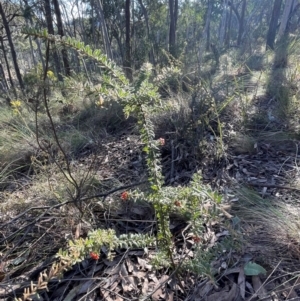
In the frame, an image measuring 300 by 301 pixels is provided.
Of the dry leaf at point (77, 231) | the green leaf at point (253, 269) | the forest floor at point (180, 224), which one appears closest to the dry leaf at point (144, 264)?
the forest floor at point (180, 224)

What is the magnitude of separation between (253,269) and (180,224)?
1.53 ft

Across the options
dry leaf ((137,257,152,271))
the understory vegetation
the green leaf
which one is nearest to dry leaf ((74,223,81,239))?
the understory vegetation

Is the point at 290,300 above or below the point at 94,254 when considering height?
Answer: below

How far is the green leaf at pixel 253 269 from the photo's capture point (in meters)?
1.08

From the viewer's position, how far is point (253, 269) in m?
1.10

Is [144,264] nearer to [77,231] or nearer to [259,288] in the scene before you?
[77,231]

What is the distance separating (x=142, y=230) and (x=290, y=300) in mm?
791

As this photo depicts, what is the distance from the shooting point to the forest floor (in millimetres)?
1105

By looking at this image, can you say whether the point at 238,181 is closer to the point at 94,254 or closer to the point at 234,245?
the point at 234,245

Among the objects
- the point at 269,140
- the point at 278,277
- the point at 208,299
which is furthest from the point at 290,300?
the point at 269,140

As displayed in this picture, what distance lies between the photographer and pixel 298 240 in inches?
45.3

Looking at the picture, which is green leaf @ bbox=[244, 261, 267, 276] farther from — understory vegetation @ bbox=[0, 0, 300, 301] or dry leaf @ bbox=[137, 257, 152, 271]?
dry leaf @ bbox=[137, 257, 152, 271]

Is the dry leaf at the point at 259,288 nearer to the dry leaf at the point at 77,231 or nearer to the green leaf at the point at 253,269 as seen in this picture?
the green leaf at the point at 253,269

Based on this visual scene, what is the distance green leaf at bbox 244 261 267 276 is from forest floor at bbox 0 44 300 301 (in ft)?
0.10
